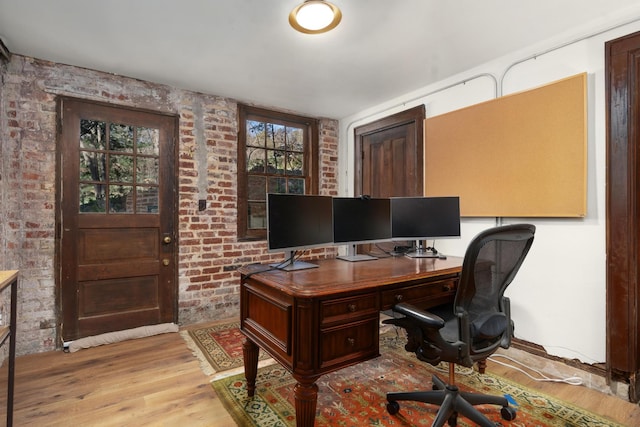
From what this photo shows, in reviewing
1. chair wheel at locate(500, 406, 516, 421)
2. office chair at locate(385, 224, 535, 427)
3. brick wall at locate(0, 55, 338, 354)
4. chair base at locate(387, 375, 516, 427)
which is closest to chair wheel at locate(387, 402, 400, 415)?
chair base at locate(387, 375, 516, 427)

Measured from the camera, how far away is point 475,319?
166cm

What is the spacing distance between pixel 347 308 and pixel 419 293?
559mm

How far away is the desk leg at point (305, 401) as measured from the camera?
1547 mm

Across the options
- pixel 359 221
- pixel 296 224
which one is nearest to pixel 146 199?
pixel 296 224

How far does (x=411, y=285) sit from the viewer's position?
1915mm

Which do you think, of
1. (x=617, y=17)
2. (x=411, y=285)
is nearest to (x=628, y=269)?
(x=411, y=285)

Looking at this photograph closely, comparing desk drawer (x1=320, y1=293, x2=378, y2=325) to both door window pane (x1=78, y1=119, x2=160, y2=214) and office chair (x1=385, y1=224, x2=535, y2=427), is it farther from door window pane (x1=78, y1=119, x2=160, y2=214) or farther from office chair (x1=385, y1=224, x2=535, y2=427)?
door window pane (x1=78, y1=119, x2=160, y2=214)

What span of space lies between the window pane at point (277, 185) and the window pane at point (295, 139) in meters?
0.44

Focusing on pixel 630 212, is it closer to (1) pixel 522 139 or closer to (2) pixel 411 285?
(1) pixel 522 139

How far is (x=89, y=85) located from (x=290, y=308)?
2.86 meters

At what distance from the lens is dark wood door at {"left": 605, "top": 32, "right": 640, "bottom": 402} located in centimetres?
203

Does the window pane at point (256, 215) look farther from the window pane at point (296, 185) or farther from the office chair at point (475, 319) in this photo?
the office chair at point (475, 319)

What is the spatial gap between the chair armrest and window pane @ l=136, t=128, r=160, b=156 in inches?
111

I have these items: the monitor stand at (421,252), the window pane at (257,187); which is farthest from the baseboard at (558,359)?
the window pane at (257,187)
